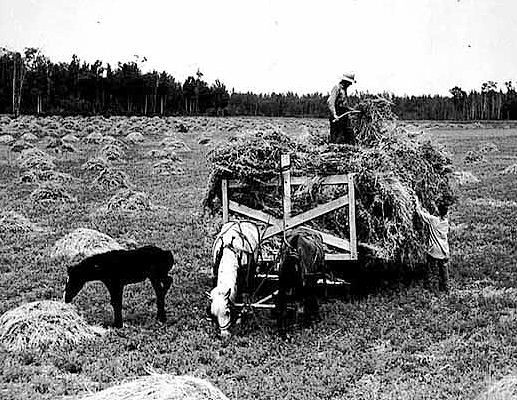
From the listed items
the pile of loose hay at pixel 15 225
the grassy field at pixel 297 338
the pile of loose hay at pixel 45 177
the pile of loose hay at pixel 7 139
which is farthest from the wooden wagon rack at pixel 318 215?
the pile of loose hay at pixel 7 139

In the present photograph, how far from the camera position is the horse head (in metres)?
9.70

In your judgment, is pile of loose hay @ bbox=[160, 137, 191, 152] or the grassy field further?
pile of loose hay @ bbox=[160, 137, 191, 152]

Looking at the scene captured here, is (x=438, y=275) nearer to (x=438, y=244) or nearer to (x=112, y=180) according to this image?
(x=438, y=244)

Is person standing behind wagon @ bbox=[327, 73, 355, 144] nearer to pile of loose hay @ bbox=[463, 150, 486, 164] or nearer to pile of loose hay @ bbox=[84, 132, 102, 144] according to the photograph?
pile of loose hay @ bbox=[463, 150, 486, 164]

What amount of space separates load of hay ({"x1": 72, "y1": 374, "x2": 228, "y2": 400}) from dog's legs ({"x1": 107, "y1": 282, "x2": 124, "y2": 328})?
487 cm

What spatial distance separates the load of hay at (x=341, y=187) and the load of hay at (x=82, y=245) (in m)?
3.79

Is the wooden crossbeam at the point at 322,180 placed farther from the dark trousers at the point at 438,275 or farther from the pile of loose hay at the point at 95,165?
the pile of loose hay at the point at 95,165

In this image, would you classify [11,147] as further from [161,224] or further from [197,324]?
[197,324]

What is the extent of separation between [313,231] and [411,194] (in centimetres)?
194

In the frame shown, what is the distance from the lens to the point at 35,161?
31531 mm

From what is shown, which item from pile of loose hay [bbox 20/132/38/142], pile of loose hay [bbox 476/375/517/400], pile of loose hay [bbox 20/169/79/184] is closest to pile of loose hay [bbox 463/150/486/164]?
pile of loose hay [bbox 20/169/79/184]

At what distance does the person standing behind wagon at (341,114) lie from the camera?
1291 centimetres

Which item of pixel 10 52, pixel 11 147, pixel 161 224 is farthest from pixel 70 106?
pixel 161 224

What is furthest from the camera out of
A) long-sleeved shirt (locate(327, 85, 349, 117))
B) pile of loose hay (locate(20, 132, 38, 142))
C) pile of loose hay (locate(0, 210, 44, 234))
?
pile of loose hay (locate(20, 132, 38, 142))
